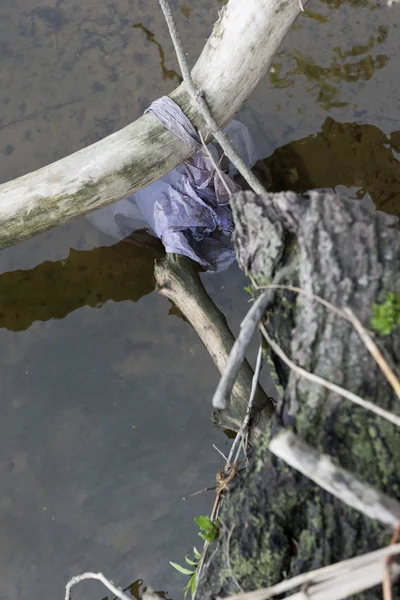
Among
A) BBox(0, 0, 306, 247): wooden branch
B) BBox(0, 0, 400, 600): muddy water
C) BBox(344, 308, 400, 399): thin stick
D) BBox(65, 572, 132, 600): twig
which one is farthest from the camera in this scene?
BBox(0, 0, 400, 600): muddy water

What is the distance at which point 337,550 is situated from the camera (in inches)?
44.2

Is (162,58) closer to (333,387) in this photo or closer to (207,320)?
(207,320)

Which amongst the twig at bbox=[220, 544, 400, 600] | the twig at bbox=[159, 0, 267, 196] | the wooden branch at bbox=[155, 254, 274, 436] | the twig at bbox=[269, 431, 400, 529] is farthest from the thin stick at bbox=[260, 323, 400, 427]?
the wooden branch at bbox=[155, 254, 274, 436]

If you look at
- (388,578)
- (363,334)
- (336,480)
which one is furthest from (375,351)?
(388,578)

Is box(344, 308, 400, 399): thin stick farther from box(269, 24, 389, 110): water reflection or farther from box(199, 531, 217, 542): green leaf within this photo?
box(269, 24, 389, 110): water reflection

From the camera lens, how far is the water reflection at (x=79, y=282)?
268cm

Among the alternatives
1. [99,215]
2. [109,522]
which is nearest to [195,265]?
[99,215]

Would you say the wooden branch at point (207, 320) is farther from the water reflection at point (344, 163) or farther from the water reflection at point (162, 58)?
the water reflection at point (162, 58)

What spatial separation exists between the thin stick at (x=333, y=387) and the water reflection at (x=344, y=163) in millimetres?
1683

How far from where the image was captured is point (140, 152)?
1970mm

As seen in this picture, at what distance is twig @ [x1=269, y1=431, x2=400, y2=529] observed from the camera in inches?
38.6

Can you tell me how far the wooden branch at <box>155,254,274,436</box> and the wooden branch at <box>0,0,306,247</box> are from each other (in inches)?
17.9

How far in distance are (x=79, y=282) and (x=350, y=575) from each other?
205 cm

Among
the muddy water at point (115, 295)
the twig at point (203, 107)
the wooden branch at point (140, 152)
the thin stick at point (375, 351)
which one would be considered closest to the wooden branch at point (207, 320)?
the muddy water at point (115, 295)
